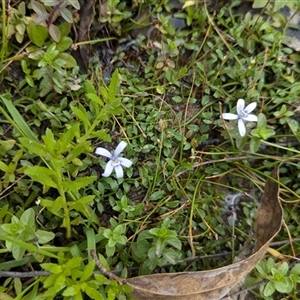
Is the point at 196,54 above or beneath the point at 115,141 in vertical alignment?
above

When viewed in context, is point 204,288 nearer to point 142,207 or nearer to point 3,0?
point 142,207

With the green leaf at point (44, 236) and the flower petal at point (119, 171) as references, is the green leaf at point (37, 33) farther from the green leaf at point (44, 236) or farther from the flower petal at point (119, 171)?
the green leaf at point (44, 236)

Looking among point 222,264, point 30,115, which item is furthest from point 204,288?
point 30,115

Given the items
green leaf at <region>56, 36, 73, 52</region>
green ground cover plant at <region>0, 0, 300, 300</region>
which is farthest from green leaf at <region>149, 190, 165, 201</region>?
green leaf at <region>56, 36, 73, 52</region>

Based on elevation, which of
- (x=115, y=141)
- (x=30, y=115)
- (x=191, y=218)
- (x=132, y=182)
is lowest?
(x=191, y=218)

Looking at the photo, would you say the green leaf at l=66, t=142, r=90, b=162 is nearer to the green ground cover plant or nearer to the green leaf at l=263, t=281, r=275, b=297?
the green ground cover plant

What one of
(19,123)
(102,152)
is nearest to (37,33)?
(19,123)

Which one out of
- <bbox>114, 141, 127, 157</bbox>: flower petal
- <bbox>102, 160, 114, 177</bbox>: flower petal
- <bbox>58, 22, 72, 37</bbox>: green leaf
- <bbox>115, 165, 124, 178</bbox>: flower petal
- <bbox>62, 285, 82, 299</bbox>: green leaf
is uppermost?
<bbox>58, 22, 72, 37</bbox>: green leaf

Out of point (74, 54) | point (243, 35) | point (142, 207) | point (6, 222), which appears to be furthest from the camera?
point (243, 35)
